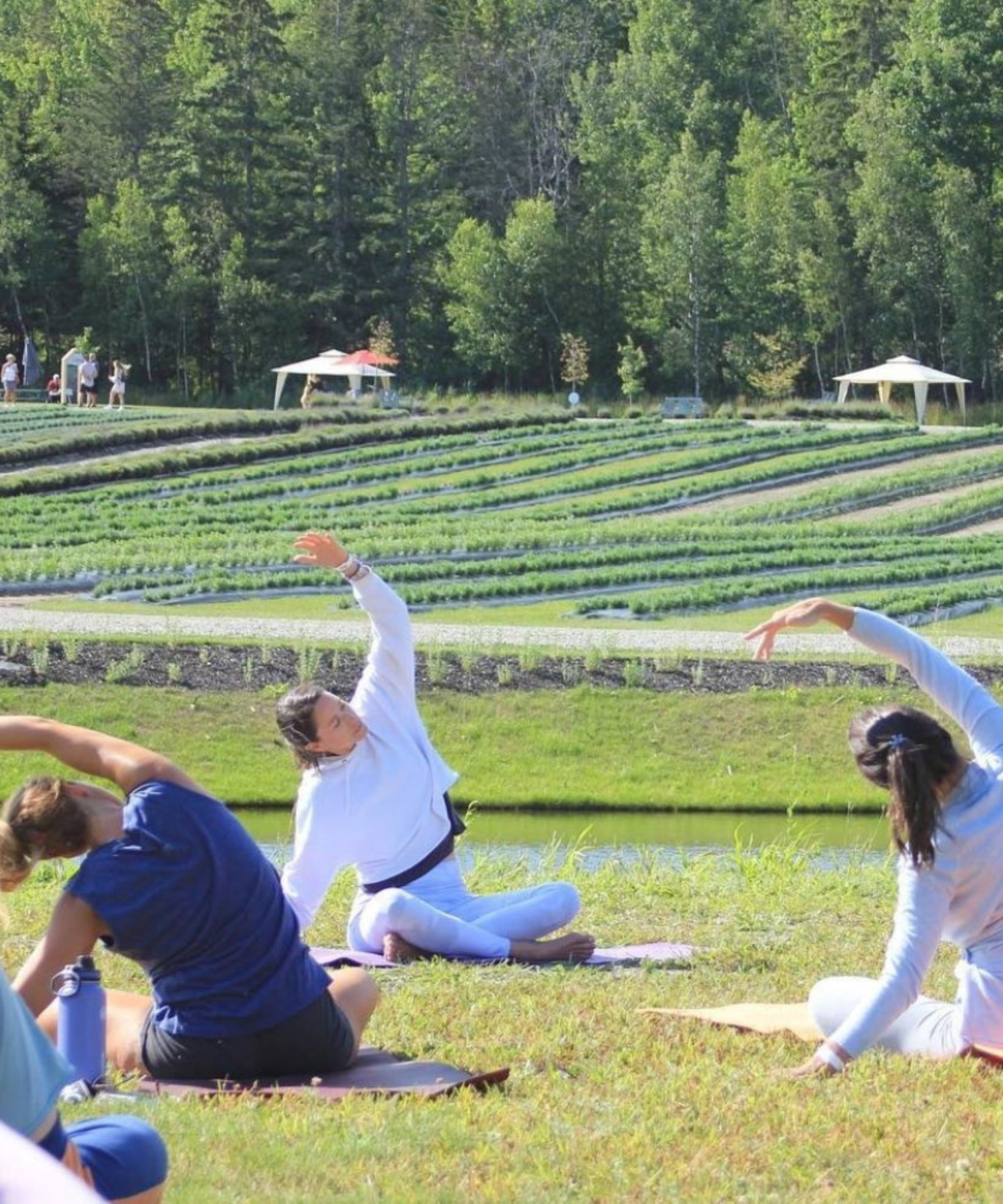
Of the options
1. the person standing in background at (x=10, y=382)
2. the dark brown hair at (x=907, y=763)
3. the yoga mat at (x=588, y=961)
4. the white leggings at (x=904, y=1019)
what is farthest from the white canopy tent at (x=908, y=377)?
the dark brown hair at (x=907, y=763)

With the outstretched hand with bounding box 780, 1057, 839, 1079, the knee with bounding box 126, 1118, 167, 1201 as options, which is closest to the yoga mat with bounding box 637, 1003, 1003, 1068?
the outstretched hand with bounding box 780, 1057, 839, 1079

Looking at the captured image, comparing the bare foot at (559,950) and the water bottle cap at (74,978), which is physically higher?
the water bottle cap at (74,978)

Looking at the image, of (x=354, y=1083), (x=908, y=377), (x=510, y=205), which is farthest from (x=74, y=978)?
(x=510, y=205)

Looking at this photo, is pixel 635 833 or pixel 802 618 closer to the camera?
pixel 802 618

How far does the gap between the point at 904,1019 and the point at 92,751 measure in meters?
2.49

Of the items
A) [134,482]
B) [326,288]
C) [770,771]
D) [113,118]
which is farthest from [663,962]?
[113,118]

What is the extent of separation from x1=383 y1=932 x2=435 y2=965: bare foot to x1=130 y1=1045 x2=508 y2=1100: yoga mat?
1.82 metres

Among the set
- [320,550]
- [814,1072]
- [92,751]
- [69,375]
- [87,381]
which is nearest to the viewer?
[92,751]

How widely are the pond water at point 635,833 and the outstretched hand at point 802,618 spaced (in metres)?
6.77

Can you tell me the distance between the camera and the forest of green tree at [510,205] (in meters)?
68.4

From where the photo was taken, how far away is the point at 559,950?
26.2 ft

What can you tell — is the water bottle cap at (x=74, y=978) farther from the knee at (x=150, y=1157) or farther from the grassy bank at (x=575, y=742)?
the grassy bank at (x=575, y=742)

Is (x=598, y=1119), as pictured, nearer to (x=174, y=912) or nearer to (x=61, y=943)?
(x=174, y=912)

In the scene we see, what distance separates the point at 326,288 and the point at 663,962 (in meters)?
65.8
